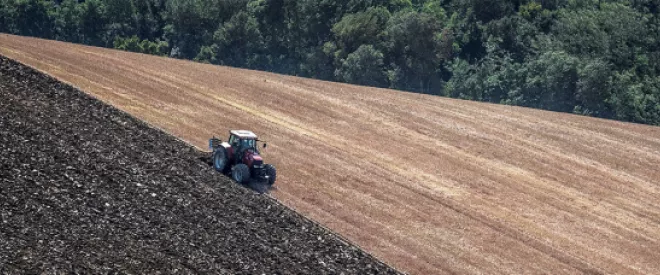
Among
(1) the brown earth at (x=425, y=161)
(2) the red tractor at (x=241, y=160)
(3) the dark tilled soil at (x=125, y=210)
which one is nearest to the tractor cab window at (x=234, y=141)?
(2) the red tractor at (x=241, y=160)

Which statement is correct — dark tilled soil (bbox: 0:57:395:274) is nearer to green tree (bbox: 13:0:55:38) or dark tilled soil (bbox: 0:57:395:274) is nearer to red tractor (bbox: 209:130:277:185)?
red tractor (bbox: 209:130:277:185)

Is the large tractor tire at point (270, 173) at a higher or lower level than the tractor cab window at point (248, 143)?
lower

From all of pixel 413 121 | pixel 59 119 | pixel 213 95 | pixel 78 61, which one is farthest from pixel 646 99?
pixel 59 119

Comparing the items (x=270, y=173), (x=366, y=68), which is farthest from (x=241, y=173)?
(x=366, y=68)

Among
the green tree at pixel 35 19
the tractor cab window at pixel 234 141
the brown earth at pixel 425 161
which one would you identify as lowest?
the green tree at pixel 35 19

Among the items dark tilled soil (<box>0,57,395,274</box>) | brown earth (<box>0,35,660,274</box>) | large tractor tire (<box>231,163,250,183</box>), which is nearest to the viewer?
dark tilled soil (<box>0,57,395,274</box>)

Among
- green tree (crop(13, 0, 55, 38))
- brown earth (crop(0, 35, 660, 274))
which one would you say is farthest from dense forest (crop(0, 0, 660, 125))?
brown earth (crop(0, 35, 660, 274))

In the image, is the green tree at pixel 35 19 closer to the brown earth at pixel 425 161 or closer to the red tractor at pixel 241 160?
the brown earth at pixel 425 161
